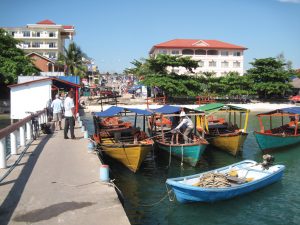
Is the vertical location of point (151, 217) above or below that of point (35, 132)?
below

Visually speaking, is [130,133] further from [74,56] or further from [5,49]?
[74,56]

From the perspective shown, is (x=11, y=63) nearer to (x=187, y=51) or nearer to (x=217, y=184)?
(x=217, y=184)

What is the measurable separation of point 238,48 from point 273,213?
7125cm

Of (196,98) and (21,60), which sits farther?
(196,98)

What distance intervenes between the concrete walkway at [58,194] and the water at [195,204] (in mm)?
2198

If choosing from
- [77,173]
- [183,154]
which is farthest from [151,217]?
[183,154]

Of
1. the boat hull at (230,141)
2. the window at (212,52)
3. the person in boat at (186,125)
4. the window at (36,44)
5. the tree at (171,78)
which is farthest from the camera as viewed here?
the window at (36,44)

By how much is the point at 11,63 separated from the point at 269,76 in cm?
3902

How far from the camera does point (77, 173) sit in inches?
413

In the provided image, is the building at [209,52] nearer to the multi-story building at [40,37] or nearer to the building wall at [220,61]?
the building wall at [220,61]

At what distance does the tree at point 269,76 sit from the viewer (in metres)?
55.6

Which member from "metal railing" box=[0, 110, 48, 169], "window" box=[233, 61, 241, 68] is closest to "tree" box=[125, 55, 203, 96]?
"window" box=[233, 61, 241, 68]

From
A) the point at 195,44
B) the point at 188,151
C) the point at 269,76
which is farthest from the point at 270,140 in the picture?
the point at 195,44

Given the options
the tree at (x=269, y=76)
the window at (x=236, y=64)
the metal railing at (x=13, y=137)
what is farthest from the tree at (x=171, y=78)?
the metal railing at (x=13, y=137)
